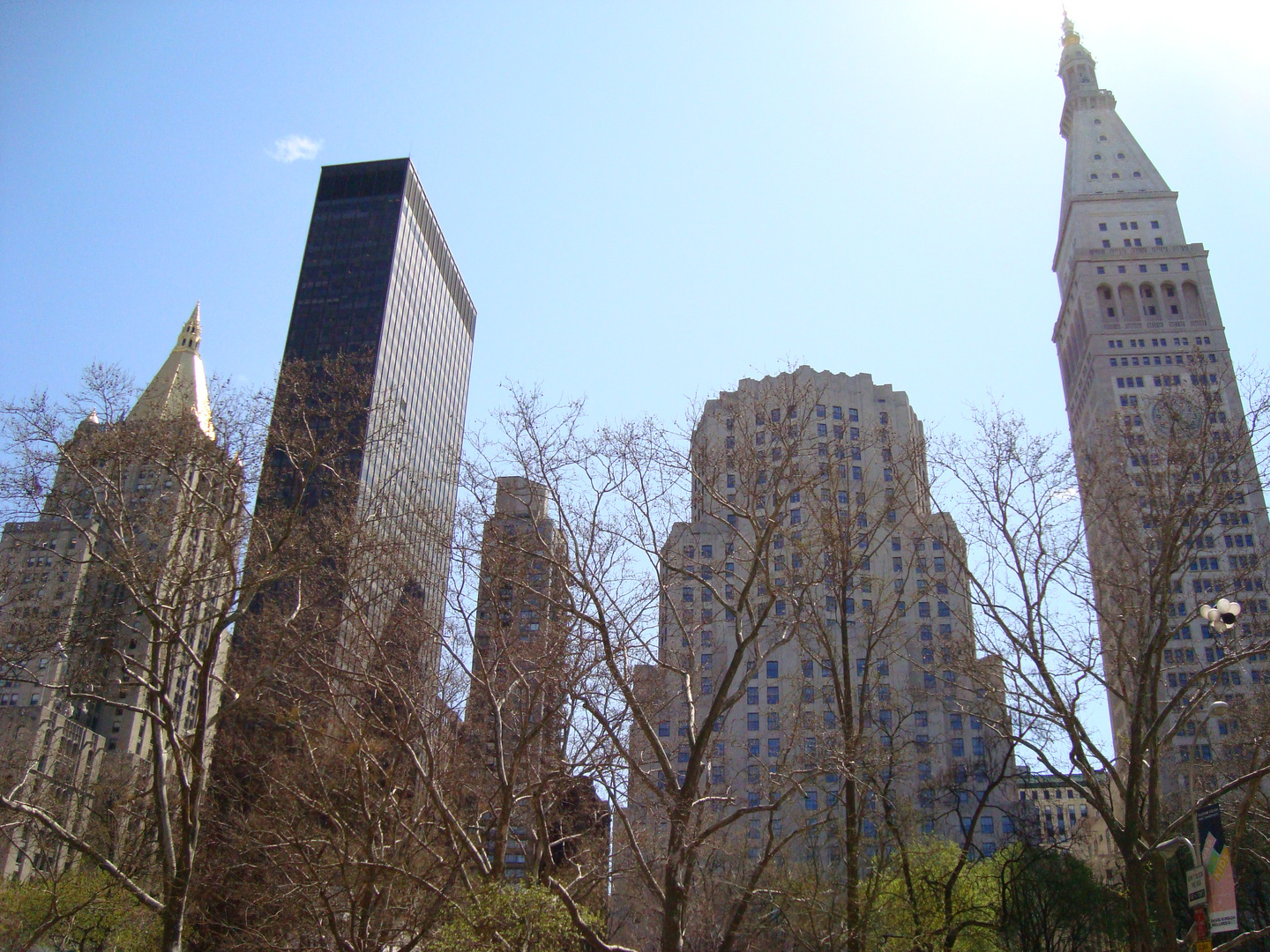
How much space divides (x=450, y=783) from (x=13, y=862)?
220ft

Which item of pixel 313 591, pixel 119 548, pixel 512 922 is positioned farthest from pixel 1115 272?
pixel 119 548

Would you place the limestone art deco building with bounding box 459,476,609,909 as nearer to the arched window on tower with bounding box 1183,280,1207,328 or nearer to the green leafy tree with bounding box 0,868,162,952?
the green leafy tree with bounding box 0,868,162,952

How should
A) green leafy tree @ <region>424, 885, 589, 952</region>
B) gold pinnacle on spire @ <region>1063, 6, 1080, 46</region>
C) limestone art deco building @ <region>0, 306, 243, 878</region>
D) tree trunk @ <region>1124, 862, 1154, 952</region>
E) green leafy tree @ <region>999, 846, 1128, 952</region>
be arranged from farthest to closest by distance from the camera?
gold pinnacle on spire @ <region>1063, 6, 1080, 46</region>, green leafy tree @ <region>999, 846, 1128, 952</region>, limestone art deco building @ <region>0, 306, 243, 878</region>, green leafy tree @ <region>424, 885, 589, 952</region>, tree trunk @ <region>1124, 862, 1154, 952</region>

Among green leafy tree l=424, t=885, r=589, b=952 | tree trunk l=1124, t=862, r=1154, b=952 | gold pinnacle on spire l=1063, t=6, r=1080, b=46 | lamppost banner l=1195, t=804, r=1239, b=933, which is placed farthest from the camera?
gold pinnacle on spire l=1063, t=6, r=1080, b=46

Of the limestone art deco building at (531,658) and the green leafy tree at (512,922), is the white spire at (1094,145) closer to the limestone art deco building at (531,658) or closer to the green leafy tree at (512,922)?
the limestone art deco building at (531,658)

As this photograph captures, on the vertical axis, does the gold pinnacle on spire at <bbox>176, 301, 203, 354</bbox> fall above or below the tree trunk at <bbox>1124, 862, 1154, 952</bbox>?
above

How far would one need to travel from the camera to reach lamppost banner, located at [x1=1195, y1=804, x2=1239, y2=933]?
50.1 ft

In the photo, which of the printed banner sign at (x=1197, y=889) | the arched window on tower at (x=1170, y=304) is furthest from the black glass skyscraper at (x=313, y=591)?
the arched window on tower at (x=1170, y=304)

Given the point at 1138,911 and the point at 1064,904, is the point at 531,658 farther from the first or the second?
the point at 1064,904

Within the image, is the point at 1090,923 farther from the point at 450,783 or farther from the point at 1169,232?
the point at 1169,232

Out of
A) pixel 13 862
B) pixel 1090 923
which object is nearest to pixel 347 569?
pixel 1090 923

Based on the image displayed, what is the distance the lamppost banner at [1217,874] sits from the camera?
50.1 ft

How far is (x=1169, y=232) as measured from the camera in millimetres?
107812

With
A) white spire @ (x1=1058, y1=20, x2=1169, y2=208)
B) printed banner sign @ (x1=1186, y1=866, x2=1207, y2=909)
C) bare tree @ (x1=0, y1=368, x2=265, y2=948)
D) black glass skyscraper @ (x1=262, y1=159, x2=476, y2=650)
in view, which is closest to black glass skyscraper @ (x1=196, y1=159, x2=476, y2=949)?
bare tree @ (x1=0, y1=368, x2=265, y2=948)
